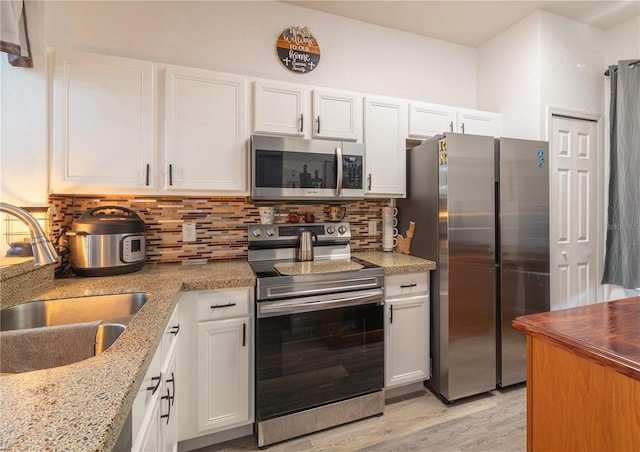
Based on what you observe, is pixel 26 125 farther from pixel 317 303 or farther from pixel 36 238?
pixel 317 303

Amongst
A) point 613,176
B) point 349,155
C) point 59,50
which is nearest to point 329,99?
point 349,155

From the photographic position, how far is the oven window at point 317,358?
1.72m

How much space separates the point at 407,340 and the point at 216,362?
1.25 meters

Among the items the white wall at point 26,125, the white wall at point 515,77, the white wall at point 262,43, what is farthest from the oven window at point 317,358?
the white wall at point 515,77

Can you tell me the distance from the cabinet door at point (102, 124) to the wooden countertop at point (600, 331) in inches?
81.6

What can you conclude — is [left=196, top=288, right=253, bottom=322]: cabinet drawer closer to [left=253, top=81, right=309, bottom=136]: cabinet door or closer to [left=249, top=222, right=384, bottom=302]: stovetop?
[left=249, top=222, right=384, bottom=302]: stovetop

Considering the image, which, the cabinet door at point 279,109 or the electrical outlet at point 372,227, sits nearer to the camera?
the cabinet door at point 279,109

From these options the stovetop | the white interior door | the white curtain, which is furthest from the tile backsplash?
Result: the white curtain

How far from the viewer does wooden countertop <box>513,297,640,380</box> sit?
0.89m

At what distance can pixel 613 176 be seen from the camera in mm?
2590

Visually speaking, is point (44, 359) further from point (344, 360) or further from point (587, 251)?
point (587, 251)

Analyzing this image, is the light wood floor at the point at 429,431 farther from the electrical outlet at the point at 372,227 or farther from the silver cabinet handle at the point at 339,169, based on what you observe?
the silver cabinet handle at the point at 339,169

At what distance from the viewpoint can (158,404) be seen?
1091 mm

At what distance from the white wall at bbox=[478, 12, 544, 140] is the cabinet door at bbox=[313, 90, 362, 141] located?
4.78 feet
